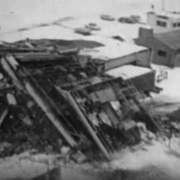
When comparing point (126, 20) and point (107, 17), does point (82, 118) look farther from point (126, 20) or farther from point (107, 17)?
point (107, 17)

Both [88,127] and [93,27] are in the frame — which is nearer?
[88,127]

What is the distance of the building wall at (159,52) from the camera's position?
18.6 meters

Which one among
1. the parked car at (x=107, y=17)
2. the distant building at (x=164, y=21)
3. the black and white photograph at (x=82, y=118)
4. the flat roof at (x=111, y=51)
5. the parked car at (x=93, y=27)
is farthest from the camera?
the parked car at (x=107, y=17)

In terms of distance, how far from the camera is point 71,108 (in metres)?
10.8

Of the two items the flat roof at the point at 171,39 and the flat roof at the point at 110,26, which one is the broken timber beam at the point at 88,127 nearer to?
the flat roof at the point at 171,39

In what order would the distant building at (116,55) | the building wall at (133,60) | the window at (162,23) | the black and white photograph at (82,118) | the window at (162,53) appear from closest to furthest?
the black and white photograph at (82,118), the distant building at (116,55), the building wall at (133,60), the window at (162,53), the window at (162,23)

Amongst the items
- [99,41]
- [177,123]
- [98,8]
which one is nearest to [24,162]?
[177,123]

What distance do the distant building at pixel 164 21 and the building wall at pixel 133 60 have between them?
7795 millimetres

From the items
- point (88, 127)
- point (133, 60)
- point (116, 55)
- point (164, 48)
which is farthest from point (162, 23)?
point (88, 127)

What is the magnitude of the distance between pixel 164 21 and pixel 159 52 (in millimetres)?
6306

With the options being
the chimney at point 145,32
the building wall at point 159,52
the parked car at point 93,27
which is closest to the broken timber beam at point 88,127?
the building wall at point 159,52

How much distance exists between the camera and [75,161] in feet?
33.4

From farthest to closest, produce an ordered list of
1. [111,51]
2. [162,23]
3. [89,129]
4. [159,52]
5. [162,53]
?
[162,23]
[159,52]
[162,53]
[111,51]
[89,129]

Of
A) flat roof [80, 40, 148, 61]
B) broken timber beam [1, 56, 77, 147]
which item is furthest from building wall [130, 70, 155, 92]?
broken timber beam [1, 56, 77, 147]
